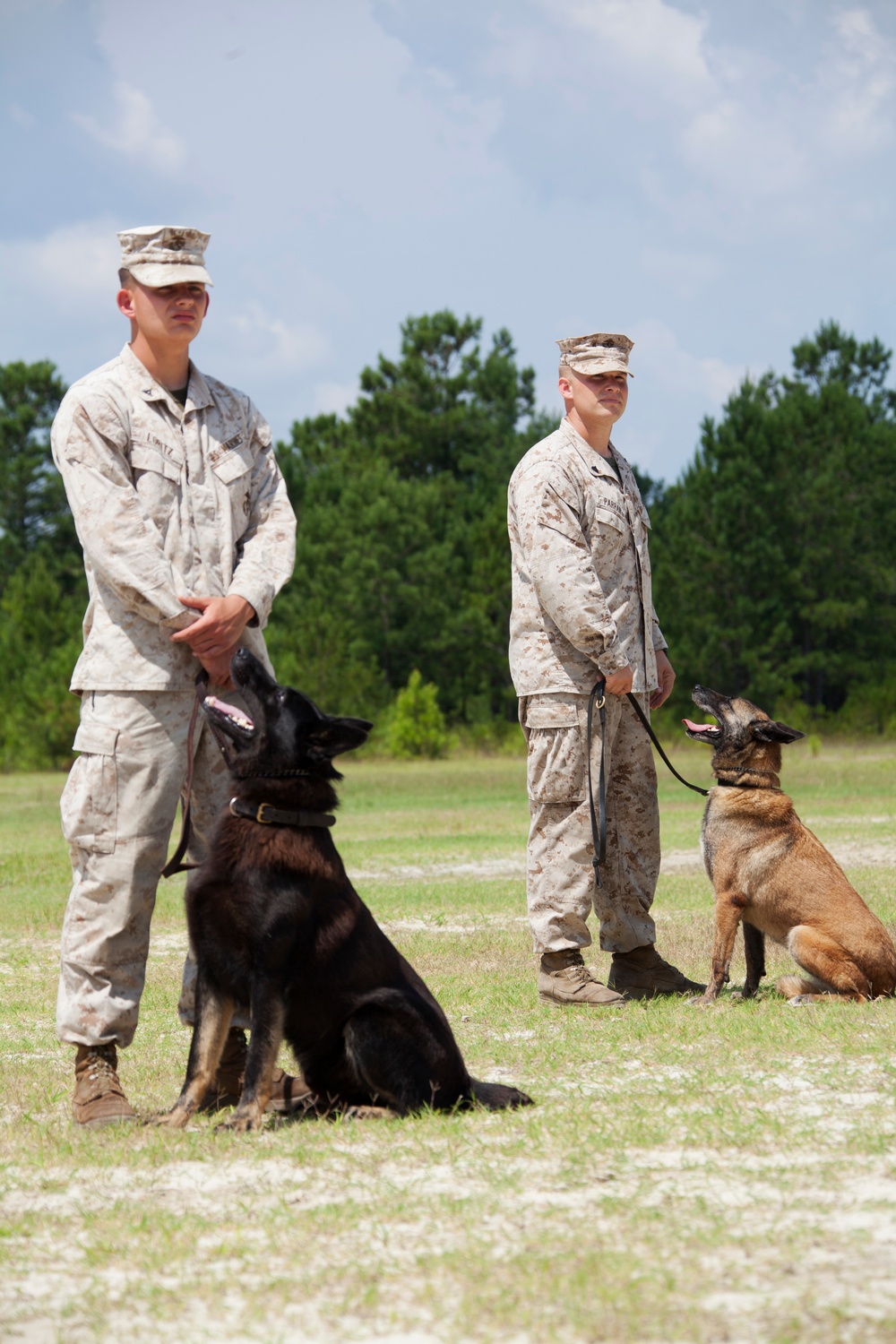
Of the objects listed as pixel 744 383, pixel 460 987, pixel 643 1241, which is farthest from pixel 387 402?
pixel 643 1241

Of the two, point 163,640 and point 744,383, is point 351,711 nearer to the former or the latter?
point 744,383

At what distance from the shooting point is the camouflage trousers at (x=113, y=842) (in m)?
4.38

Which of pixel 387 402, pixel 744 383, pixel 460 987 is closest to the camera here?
pixel 460 987

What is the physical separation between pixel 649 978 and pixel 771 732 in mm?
1295

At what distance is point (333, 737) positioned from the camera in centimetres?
425

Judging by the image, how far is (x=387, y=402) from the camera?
47.3 metres

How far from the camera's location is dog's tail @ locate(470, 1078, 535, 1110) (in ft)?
14.1

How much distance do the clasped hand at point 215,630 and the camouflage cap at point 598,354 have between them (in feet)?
8.52

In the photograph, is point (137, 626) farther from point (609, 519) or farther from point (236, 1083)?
point (609, 519)

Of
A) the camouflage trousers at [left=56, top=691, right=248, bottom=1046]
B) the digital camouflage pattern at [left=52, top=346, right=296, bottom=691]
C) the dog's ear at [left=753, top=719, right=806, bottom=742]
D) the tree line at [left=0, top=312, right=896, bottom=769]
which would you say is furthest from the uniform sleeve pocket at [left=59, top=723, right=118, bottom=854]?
the tree line at [left=0, top=312, right=896, bottom=769]

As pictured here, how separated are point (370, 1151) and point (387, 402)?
147 feet

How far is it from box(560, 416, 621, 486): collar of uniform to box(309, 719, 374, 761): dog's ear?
2627mm

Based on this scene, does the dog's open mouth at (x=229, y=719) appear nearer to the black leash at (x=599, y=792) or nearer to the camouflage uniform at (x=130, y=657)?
the camouflage uniform at (x=130, y=657)

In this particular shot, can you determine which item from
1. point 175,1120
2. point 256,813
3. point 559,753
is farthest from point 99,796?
point 559,753
